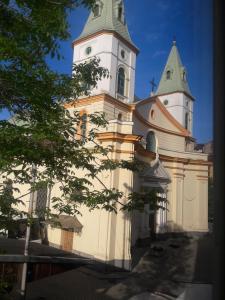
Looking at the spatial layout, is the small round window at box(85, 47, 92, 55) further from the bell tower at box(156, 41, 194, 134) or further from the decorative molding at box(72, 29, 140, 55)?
the bell tower at box(156, 41, 194, 134)

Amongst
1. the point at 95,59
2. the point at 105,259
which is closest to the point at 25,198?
the point at 105,259

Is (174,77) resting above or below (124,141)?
above

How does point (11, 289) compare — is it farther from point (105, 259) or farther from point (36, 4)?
point (36, 4)

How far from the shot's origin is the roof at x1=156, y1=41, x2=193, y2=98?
0.80m

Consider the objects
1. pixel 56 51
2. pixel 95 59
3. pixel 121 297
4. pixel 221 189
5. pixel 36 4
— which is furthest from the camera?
pixel 121 297

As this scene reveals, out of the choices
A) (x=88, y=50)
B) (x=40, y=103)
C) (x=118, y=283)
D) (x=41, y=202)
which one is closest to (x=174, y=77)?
Answer: (x=40, y=103)

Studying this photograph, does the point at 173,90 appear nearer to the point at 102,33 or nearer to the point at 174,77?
the point at 174,77

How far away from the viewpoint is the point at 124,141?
1.58 m

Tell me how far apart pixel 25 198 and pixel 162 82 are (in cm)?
100

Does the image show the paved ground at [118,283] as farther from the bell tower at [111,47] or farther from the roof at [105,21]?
the roof at [105,21]

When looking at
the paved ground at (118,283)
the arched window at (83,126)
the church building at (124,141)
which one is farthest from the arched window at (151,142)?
the paved ground at (118,283)

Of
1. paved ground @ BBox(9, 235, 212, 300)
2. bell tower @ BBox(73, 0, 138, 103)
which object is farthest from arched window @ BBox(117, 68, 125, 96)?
paved ground @ BBox(9, 235, 212, 300)

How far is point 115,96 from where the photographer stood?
1.64m

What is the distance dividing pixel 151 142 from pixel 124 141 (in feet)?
0.51
